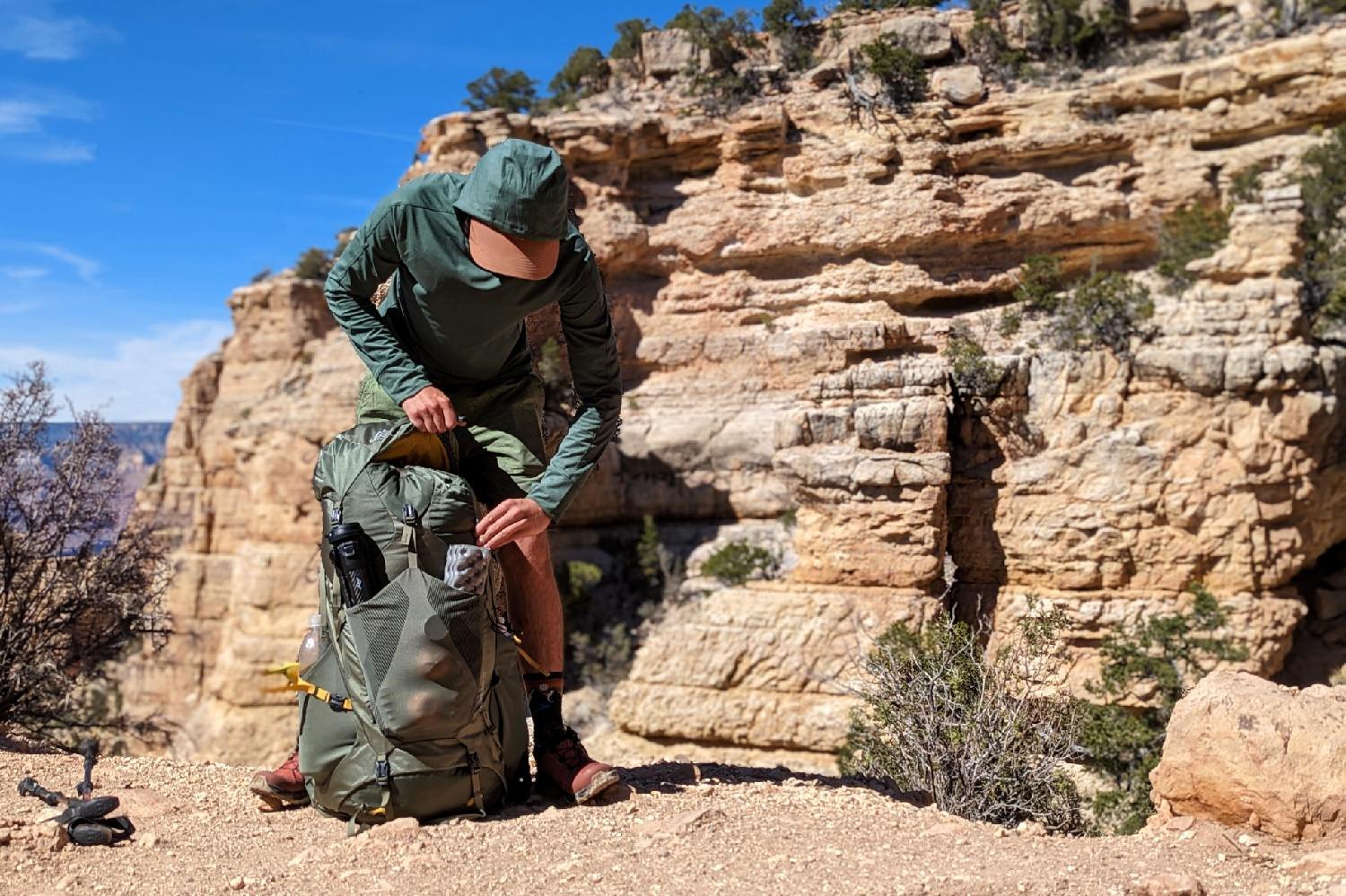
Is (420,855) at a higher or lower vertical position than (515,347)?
lower

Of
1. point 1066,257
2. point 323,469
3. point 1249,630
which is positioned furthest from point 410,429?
point 1066,257

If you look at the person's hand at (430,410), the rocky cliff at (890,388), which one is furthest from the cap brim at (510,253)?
the rocky cliff at (890,388)

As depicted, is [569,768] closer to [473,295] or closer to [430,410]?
[430,410]

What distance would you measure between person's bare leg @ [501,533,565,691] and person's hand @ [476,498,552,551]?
0.92 ft

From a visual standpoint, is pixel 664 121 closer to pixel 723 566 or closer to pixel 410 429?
pixel 723 566

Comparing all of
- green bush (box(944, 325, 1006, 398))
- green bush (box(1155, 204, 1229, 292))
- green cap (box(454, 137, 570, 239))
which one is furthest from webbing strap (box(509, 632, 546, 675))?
green bush (box(1155, 204, 1229, 292))

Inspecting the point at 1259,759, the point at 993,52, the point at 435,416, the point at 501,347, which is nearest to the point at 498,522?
the point at 435,416

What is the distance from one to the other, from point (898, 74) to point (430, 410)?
1682cm

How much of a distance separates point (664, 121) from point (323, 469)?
54.1 ft

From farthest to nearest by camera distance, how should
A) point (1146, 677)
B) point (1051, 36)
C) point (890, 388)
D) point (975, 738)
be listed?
point (1051, 36) < point (890, 388) < point (1146, 677) < point (975, 738)

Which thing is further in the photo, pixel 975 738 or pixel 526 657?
pixel 975 738

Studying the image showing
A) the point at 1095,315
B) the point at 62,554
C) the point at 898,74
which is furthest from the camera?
the point at 898,74

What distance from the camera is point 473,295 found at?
10.9 ft

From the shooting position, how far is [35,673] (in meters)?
5.84
